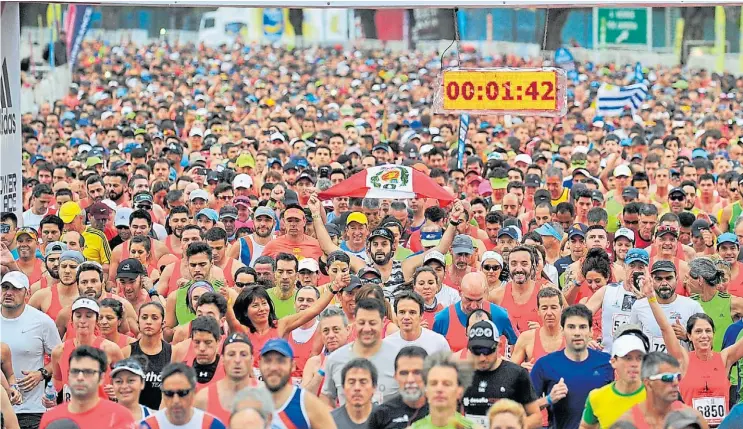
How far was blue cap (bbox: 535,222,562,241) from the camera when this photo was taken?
13.8 m

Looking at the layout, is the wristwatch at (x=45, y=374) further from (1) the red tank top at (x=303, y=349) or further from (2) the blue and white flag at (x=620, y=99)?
(2) the blue and white flag at (x=620, y=99)

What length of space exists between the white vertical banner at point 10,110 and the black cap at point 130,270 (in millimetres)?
1742

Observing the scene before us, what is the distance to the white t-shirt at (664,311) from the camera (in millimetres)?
10836

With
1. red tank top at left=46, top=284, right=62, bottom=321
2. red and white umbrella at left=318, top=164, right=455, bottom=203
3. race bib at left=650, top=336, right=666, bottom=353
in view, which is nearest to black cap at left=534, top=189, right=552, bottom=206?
red and white umbrella at left=318, top=164, right=455, bottom=203

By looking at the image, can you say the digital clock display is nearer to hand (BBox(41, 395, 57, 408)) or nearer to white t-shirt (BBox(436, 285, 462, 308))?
white t-shirt (BBox(436, 285, 462, 308))

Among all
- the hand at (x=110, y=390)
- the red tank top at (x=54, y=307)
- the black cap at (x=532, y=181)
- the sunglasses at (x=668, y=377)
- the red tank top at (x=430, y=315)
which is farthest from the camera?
the black cap at (x=532, y=181)

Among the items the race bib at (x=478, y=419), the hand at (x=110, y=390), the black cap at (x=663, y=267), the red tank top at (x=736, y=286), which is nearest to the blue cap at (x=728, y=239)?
the red tank top at (x=736, y=286)

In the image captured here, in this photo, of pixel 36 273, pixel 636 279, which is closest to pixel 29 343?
pixel 36 273

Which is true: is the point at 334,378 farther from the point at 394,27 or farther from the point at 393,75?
the point at 394,27

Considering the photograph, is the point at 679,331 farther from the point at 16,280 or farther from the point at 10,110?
the point at 10,110

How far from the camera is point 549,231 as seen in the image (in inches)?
546

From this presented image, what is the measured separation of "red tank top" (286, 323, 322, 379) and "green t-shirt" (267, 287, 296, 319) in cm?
62

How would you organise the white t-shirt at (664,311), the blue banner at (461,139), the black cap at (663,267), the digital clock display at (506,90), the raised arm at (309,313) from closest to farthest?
the raised arm at (309,313) → the white t-shirt at (664,311) → the black cap at (663,267) → the digital clock display at (506,90) → the blue banner at (461,139)

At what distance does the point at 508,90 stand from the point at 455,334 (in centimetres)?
398
